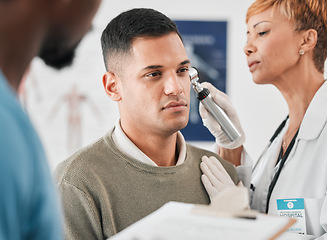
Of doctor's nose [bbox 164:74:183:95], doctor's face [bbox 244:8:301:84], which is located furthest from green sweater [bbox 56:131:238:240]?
doctor's face [bbox 244:8:301:84]

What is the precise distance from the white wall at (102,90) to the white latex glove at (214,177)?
1.86 metres

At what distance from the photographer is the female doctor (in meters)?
1.51

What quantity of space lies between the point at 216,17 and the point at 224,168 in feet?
6.94

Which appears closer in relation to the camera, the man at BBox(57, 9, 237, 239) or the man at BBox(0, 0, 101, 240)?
the man at BBox(0, 0, 101, 240)

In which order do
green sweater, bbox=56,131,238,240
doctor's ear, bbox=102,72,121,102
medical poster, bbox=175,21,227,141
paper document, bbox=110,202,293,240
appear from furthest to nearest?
1. medical poster, bbox=175,21,227,141
2. doctor's ear, bbox=102,72,121,102
3. green sweater, bbox=56,131,238,240
4. paper document, bbox=110,202,293,240

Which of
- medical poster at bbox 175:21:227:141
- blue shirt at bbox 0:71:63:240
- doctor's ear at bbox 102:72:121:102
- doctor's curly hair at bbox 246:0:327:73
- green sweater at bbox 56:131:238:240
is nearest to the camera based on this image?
blue shirt at bbox 0:71:63:240

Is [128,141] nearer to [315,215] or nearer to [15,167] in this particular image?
[315,215]

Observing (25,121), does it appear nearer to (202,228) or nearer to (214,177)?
(202,228)

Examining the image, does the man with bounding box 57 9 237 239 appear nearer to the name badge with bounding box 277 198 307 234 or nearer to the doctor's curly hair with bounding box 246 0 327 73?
the name badge with bounding box 277 198 307 234

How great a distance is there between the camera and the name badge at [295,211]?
1.49m

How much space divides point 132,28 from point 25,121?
0.90 m

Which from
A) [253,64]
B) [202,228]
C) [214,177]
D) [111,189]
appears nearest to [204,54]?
[253,64]

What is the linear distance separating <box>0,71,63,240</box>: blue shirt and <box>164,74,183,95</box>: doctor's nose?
804mm

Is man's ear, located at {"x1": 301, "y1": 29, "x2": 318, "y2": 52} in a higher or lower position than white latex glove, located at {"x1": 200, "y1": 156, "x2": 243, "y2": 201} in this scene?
higher
